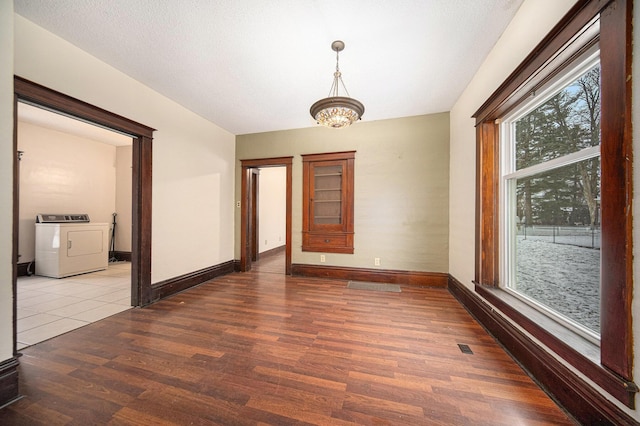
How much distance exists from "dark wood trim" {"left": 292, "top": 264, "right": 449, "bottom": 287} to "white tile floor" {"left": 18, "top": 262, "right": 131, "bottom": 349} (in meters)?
2.67

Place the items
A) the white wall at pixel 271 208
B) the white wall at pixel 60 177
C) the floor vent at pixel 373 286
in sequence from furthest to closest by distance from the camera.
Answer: the white wall at pixel 271 208
the white wall at pixel 60 177
the floor vent at pixel 373 286

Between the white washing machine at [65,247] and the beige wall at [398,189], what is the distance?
4.32m

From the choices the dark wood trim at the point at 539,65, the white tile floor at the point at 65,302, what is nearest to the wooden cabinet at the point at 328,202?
the dark wood trim at the point at 539,65

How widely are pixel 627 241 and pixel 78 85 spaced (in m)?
4.30

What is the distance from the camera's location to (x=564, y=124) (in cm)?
164

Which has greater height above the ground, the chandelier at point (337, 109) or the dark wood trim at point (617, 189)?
the chandelier at point (337, 109)

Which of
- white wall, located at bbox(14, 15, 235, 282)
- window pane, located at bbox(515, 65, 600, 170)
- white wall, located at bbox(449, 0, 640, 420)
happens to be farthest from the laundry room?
window pane, located at bbox(515, 65, 600, 170)

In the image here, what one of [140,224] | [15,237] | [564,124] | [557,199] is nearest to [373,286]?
[557,199]

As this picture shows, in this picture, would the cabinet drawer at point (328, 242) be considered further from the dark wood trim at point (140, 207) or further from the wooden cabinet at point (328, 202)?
the dark wood trim at point (140, 207)

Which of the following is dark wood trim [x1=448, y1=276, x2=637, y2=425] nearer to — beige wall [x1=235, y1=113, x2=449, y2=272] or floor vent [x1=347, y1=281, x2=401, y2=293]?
floor vent [x1=347, y1=281, x2=401, y2=293]

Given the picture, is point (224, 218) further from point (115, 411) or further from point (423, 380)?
point (423, 380)

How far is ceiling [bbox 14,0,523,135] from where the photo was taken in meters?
1.86

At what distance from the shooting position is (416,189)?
391 cm

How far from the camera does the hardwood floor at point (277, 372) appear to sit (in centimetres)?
137
